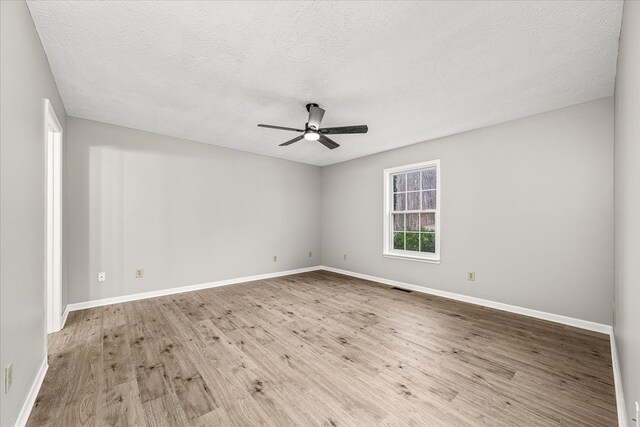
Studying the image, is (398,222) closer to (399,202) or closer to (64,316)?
(399,202)

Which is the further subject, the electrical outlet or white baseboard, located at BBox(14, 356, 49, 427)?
white baseboard, located at BBox(14, 356, 49, 427)

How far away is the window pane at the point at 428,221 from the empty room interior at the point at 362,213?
0.03 meters

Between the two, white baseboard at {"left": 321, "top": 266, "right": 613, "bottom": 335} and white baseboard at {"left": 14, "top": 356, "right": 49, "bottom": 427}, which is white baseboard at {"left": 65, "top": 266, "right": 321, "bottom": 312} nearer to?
white baseboard at {"left": 14, "top": 356, "right": 49, "bottom": 427}

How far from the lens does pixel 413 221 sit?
4.70 meters

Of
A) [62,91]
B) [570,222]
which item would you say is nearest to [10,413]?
[62,91]

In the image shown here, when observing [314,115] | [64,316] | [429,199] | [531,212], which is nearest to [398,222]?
[429,199]

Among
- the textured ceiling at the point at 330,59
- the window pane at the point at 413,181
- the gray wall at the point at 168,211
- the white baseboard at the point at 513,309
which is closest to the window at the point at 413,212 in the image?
the window pane at the point at 413,181

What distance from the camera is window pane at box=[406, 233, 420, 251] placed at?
181 inches

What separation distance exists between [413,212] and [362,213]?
3.54 feet

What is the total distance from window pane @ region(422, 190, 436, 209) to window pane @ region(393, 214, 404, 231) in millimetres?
494

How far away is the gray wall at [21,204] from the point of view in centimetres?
134

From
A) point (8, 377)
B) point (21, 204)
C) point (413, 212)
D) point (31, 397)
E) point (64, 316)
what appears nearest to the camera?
point (8, 377)

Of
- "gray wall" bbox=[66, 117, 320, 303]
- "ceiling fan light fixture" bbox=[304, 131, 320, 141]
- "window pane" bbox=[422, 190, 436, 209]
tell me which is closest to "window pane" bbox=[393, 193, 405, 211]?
"window pane" bbox=[422, 190, 436, 209]

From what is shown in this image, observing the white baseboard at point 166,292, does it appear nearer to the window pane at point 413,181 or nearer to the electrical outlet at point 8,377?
the electrical outlet at point 8,377
